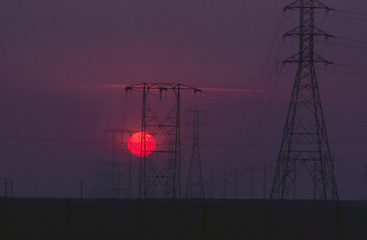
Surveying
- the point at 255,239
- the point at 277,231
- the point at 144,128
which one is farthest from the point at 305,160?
the point at 255,239

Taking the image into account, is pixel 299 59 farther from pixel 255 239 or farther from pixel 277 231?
pixel 255 239

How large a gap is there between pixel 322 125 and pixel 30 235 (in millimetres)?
34612

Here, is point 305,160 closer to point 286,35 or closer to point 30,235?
point 286,35

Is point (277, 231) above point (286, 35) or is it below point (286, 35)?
below

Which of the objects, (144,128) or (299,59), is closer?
(299,59)

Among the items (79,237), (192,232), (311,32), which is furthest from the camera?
(311,32)

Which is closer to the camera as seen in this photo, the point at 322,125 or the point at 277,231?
the point at 277,231

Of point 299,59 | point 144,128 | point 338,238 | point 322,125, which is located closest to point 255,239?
point 338,238

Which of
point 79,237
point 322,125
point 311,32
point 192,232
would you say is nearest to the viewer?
point 79,237

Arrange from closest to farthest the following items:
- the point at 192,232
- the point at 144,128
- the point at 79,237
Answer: the point at 79,237, the point at 192,232, the point at 144,128

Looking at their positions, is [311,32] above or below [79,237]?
above

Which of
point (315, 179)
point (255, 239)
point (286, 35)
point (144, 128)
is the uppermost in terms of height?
point (286, 35)

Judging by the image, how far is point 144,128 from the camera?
84.2m

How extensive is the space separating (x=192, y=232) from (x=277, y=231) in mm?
5122
